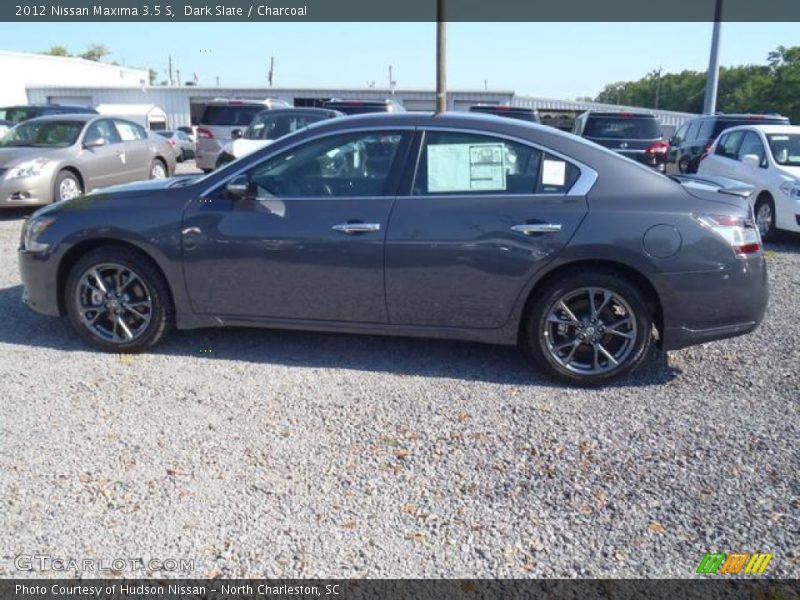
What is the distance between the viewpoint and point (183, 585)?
8.24 ft

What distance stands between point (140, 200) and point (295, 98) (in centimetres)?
3203

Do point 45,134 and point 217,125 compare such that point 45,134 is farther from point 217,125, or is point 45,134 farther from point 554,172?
point 554,172

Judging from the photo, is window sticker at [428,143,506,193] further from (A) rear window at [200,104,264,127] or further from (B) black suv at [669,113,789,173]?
(A) rear window at [200,104,264,127]

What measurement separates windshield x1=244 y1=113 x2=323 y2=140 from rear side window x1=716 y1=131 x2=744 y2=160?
23.8 feet

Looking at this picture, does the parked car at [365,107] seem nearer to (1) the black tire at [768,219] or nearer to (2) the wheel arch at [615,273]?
(1) the black tire at [768,219]

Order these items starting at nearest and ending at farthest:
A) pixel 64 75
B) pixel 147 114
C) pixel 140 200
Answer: pixel 140 200 < pixel 147 114 < pixel 64 75

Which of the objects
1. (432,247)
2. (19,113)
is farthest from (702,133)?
(19,113)

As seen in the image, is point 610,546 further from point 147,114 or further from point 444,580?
point 147,114

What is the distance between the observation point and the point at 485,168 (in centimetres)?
429

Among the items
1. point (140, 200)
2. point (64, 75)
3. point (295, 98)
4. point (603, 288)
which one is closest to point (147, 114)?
point (295, 98)

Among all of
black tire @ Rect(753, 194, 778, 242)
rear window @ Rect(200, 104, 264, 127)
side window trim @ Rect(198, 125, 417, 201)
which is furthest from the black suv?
side window trim @ Rect(198, 125, 417, 201)

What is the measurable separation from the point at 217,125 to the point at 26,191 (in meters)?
6.88

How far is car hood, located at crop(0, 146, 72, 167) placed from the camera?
10187 millimetres

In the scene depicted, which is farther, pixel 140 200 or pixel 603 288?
pixel 140 200
